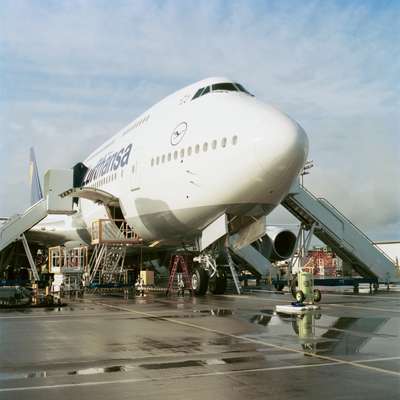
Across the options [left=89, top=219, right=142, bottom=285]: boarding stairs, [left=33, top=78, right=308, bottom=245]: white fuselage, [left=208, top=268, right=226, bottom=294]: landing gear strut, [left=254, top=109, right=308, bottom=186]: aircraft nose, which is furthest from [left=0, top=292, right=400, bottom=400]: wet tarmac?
[left=89, top=219, right=142, bottom=285]: boarding stairs

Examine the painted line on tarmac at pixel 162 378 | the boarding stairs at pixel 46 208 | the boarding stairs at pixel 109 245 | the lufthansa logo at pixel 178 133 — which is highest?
the lufthansa logo at pixel 178 133

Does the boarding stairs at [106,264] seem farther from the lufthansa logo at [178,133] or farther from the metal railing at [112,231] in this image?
the lufthansa logo at [178,133]

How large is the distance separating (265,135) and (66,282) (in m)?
10.5

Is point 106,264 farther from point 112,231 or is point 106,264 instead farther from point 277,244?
point 277,244

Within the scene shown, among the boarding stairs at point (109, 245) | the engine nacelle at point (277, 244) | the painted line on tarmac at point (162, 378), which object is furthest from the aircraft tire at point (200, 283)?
the painted line on tarmac at point (162, 378)

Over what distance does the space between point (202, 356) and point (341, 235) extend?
18643 millimetres

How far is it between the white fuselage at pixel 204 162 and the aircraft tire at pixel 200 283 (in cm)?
143

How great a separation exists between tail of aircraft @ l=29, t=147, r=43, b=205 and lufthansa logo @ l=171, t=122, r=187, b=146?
27572mm

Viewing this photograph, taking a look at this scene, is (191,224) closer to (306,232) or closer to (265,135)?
(265,135)

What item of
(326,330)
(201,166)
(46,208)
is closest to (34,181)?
(46,208)

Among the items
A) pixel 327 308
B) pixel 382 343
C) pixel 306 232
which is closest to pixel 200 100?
pixel 327 308

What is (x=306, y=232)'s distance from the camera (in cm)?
2489

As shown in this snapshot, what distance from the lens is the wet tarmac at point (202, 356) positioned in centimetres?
516

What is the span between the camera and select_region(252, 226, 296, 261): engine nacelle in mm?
26750
